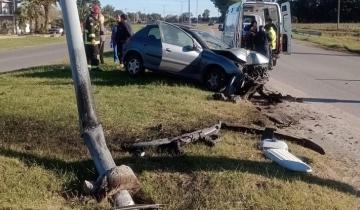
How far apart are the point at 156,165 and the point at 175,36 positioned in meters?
7.50

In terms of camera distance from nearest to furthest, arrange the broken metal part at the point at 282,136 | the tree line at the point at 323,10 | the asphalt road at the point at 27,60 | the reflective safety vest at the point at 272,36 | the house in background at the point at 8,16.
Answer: the broken metal part at the point at 282,136
the reflective safety vest at the point at 272,36
the asphalt road at the point at 27,60
the house in background at the point at 8,16
the tree line at the point at 323,10

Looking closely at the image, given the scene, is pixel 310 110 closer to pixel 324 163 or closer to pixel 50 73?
pixel 324 163

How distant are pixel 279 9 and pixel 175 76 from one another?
22.6 feet

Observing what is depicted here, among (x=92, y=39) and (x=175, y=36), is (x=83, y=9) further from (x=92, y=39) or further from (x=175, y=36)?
(x=175, y=36)

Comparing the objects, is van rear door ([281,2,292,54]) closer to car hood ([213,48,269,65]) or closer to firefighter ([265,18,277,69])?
firefighter ([265,18,277,69])

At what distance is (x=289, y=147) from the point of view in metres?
7.73

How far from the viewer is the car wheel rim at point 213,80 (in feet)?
42.4

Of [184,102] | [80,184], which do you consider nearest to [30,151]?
[80,184]

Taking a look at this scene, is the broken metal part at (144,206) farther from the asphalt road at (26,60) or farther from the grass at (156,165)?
the asphalt road at (26,60)

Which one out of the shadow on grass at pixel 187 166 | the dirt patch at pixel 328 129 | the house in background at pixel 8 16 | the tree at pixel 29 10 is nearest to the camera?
the shadow on grass at pixel 187 166

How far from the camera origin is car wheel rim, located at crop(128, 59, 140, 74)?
1406cm

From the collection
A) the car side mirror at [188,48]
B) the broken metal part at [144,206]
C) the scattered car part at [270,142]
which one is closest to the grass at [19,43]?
the car side mirror at [188,48]

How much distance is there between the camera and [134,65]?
14133 millimetres

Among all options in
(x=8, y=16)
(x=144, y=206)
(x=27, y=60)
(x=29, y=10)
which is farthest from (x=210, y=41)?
(x=8, y=16)
